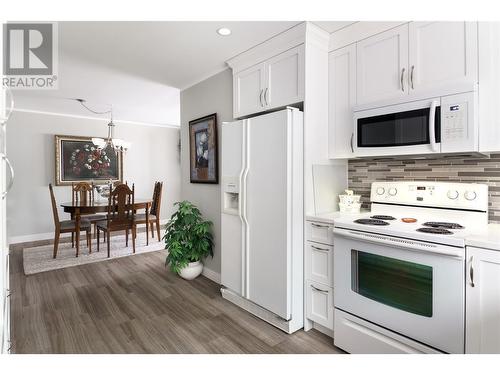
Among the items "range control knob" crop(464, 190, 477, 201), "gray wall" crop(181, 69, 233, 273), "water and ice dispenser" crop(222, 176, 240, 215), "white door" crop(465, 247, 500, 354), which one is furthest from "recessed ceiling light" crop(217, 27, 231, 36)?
"white door" crop(465, 247, 500, 354)

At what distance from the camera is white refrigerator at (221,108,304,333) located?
84.0 inches

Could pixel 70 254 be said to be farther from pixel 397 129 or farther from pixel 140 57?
pixel 397 129

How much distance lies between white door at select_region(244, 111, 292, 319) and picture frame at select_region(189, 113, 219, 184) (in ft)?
2.75

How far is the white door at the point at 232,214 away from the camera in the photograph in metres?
2.52

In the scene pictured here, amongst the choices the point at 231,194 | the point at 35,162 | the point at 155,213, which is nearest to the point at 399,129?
the point at 231,194

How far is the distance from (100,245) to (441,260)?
15.9ft

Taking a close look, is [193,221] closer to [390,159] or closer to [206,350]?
[206,350]

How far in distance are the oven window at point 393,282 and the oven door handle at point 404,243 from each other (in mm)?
A: 104

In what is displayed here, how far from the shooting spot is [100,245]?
15.6 ft

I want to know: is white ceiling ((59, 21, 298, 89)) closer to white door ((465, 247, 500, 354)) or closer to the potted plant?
the potted plant

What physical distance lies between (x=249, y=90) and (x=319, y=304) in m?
1.98

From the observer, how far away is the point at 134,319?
7.82 feet

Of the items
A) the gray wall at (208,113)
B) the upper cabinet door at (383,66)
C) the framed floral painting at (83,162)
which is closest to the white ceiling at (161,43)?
the gray wall at (208,113)
